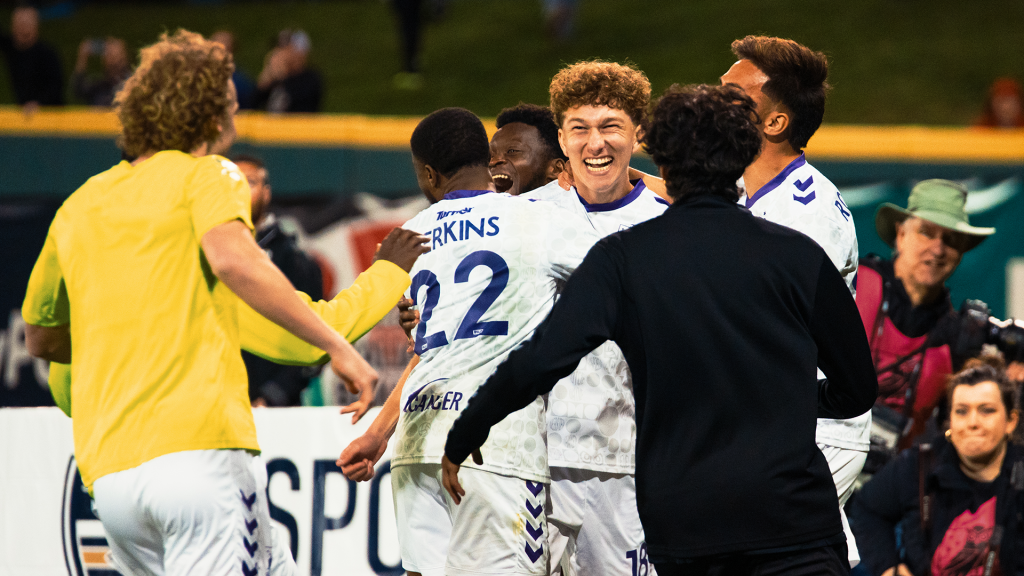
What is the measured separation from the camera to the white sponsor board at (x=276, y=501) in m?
5.57

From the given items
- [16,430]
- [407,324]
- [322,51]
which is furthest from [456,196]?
[322,51]

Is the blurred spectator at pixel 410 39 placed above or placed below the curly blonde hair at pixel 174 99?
above

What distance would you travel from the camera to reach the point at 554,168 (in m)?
5.16

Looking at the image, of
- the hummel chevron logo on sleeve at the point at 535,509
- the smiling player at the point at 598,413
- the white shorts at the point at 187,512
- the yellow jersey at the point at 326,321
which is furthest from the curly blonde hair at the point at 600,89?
the white shorts at the point at 187,512

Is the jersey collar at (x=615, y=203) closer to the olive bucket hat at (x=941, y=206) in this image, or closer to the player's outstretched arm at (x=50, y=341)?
the player's outstretched arm at (x=50, y=341)

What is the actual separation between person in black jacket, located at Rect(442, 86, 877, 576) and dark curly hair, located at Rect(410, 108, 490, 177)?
4.03ft

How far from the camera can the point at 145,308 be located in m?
3.14

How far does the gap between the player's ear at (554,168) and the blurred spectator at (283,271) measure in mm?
2372

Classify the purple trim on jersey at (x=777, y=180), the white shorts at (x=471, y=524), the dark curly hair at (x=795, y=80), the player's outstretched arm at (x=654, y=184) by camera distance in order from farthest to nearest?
the player's outstretched arm at (x=654, y=184), the dark curly hair at (x=795, y=80), the purple trim on jersey at (x=777, y=180), the white shorts at (x=471, y=524)

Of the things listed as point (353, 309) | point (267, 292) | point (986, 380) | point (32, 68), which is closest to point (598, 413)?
point (353, 309)

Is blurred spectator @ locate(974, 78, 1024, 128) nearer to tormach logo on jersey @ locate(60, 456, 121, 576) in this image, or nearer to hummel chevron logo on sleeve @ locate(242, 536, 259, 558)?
tormach logo on jersey @ locate(60, 456, 121, 576)

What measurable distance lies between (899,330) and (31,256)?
8.14m

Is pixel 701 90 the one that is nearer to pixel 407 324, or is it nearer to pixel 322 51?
pixel 407 324

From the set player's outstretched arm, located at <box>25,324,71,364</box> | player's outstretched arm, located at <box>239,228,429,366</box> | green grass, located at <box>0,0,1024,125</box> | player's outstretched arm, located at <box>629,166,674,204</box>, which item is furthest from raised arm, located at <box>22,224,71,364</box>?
green grass, located at <box>0,0,1024,125</box>
